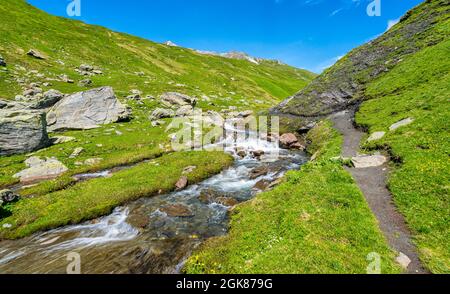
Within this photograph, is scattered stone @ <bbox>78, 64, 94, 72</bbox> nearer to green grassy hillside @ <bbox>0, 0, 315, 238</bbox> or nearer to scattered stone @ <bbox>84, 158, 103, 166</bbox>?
green grassy hillside @ <bbox>0, 0, 315, 238</bbox>

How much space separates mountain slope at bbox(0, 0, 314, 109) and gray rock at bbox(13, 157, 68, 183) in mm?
29648

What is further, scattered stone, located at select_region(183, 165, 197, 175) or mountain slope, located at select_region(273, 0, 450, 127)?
mountain slope, located at select_region(273, 0, 450, 127)

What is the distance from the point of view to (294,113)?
182ft

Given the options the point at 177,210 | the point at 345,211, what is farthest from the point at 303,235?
the point at 177,210

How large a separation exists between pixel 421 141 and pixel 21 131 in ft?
150

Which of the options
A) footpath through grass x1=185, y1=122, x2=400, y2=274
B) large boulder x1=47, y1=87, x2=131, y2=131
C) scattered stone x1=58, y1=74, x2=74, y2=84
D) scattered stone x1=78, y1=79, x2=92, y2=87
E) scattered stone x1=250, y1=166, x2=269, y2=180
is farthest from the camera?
scattered stone x1=58, y1=74, x2=74, y2=84

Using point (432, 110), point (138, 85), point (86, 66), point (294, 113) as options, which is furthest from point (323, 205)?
point (86, 66)

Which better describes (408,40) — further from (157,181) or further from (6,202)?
(6,202)

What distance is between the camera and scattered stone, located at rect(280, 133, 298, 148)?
138ft

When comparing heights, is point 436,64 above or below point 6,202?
above

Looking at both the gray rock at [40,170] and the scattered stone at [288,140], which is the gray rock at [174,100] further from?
the gray rock at [40,170]

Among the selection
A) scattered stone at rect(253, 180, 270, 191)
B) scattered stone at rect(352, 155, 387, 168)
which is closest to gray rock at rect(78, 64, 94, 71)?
scattered stone at rect(253, 180, 270, 191)

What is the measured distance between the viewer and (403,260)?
1255cm

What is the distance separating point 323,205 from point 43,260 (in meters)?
18.6
